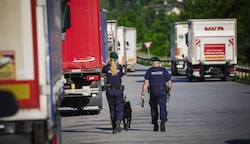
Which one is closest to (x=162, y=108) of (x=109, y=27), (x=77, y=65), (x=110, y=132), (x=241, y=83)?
(x=110, y=132)

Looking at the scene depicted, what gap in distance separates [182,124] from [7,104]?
39.6 ft

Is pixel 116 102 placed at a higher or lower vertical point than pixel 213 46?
lower

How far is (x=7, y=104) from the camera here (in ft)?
31.5

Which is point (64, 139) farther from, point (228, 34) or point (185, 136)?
point (228, 34)

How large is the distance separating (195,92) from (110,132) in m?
16.9

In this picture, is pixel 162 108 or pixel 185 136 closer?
pixel 185 136

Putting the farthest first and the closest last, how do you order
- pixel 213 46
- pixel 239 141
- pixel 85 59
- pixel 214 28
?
pixel 214 28, pixel 213 46, pixel 85 59, pixel 239 141

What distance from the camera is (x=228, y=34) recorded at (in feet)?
148

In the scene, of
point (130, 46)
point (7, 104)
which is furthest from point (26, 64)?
point (130, 46)

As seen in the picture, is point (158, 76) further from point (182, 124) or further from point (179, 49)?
point (179, 49)

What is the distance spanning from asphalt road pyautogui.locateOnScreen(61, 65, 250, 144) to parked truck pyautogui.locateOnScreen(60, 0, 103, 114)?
92cm

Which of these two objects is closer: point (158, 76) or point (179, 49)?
point (158, 76)

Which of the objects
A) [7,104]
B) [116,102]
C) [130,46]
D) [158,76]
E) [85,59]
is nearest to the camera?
[7,104]

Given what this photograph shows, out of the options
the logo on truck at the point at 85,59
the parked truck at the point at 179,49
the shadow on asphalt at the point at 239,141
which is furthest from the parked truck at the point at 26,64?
the parked truck at the point at 179,49
